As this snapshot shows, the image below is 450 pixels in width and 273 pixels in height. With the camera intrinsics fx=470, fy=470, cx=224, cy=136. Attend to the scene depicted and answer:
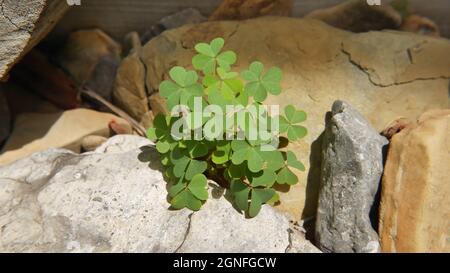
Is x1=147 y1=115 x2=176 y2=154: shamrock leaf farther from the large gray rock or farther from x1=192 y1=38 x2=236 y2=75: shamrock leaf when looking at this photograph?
the large gray rock

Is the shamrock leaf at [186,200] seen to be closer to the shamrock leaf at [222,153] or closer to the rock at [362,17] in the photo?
the shamrock leaf at [222,153]

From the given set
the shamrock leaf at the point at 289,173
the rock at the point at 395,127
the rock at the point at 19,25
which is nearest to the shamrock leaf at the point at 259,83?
the shamrock leaf at the point at 289,173

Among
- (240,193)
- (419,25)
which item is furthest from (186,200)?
(419,25)

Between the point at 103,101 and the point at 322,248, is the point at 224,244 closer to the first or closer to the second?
the point at 322,248

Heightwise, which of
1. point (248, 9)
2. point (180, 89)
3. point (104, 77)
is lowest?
point (104, 77)

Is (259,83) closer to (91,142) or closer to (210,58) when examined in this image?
(210,58)

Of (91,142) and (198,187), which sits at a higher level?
(198,187)

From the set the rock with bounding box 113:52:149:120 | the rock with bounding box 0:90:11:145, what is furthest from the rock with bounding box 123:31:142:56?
the rock with bounding box 0:90:11:145
